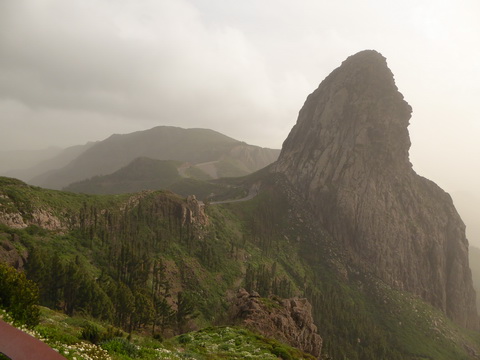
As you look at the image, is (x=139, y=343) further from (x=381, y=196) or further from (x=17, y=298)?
(x=381, y=196)

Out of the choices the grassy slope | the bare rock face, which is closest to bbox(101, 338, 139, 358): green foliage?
the bare rock face

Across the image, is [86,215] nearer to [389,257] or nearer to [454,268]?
[389,257]

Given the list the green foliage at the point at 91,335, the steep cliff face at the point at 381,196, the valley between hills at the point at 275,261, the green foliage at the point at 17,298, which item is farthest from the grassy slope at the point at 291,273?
the green foliage at the point at 91,335

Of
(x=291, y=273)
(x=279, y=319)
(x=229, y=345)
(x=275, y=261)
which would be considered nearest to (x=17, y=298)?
(x=229, y=345)

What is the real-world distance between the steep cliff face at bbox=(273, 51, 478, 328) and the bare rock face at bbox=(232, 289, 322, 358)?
106 meters

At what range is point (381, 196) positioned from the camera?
16800 centimetres

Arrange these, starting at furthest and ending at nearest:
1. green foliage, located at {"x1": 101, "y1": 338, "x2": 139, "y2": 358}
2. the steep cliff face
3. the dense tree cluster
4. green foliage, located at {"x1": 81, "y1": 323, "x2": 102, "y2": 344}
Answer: the steep cliff face, the dense tree cluster, green foliage, located at {"x1": 81, "y1": 323, "x2": 102, "y2": 344}, green foliage, located at {"x1": 101, "y1": 338, "x2": 139, "y2": 358}

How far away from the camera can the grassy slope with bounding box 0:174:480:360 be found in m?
67.6

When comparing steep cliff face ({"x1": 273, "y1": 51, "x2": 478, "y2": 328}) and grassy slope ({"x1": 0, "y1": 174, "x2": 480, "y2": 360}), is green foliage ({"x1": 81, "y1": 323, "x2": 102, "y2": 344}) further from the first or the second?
steep cliff face ({"x1": 273, "y1": 51, "x2": 478, "y2": 328})

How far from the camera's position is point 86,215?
242 ft

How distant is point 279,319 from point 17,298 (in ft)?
150

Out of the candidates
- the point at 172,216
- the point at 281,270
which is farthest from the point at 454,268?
the point at 172,216

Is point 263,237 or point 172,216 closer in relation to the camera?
point 172,216

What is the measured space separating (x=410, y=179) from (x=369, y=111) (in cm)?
4936
